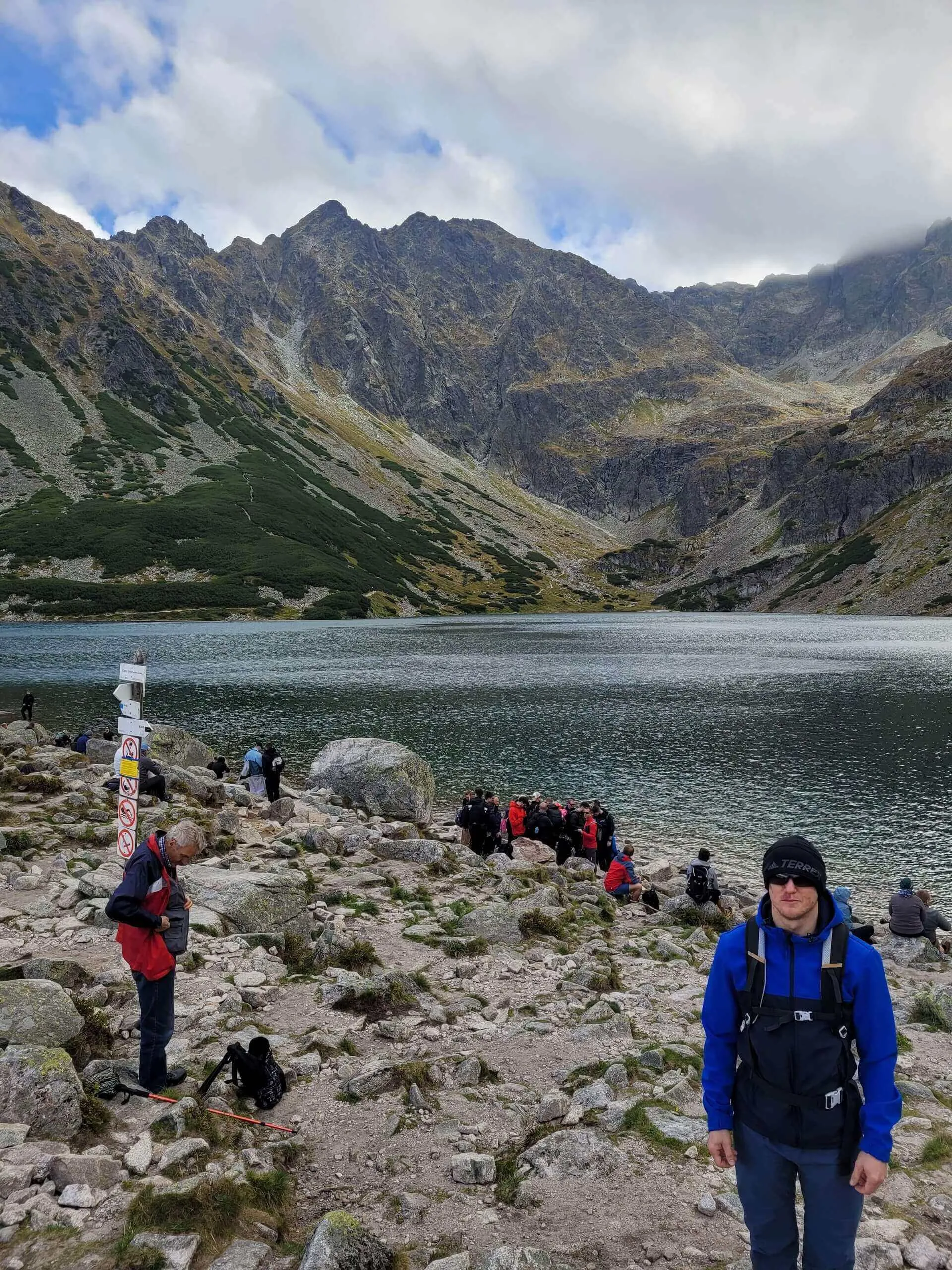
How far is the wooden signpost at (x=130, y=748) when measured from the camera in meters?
13.0

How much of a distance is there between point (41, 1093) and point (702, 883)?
1645 centimetres

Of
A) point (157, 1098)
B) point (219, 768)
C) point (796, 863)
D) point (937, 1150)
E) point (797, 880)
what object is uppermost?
point (796, 863)

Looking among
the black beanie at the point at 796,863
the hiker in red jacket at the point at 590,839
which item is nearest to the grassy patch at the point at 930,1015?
the black beanie at the point at 796,863

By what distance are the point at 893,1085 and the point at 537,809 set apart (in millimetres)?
23600

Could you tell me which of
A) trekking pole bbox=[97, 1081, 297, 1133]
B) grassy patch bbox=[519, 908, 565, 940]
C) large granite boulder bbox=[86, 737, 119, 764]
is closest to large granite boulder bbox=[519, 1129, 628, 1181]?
trekking pole bbox=[97, 1081, 297, 1133]

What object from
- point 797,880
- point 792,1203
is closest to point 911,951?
point 792,1203

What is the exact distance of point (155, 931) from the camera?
8406 millimetres

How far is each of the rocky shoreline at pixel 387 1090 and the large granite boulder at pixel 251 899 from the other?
6 centimetres

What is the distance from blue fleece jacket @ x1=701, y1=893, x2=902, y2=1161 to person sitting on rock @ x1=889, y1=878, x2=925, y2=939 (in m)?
16.3

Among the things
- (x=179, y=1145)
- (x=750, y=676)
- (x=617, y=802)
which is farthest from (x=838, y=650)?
(x=179, y=1145)

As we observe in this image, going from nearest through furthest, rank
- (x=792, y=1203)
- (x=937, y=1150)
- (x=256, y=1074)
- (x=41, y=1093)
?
(x=792, y=1203)
(x=41, y=1093)
(x=937, y=1150)
(x=256, y=1074)

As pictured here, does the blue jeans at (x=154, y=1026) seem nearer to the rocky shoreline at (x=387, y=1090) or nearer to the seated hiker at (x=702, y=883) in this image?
the rocky shoreline at (x=387, y=1090)

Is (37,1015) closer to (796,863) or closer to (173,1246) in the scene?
(173,1246)

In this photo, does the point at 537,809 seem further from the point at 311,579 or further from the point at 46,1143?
the point at 311,579
